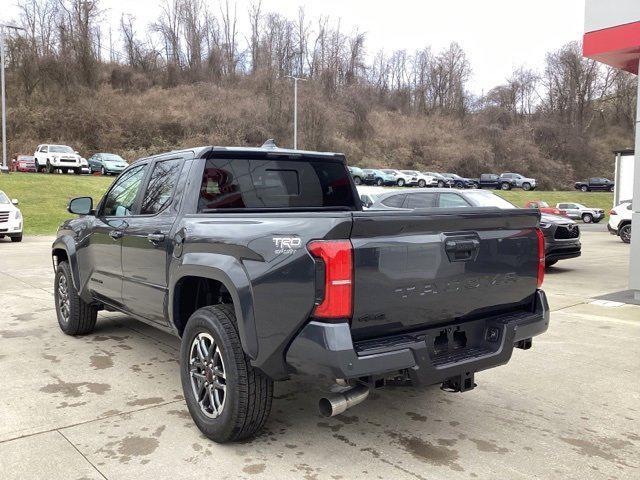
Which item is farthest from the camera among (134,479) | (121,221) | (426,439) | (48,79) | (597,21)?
(48,79)

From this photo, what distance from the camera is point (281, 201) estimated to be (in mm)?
4422

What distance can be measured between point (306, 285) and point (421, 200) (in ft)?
28.5

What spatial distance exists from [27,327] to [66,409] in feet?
9.38

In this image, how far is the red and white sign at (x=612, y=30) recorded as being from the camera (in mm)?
8578

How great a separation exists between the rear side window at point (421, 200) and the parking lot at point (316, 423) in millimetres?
5251

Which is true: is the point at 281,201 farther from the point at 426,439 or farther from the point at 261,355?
the point at 426,439

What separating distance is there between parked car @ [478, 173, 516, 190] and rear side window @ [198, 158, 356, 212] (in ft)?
171

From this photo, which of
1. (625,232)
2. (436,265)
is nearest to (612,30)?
(436,265)

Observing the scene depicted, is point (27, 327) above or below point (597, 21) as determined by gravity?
below

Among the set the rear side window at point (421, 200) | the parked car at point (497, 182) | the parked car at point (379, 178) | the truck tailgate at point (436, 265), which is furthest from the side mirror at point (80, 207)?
the parked car at point (497, 182)

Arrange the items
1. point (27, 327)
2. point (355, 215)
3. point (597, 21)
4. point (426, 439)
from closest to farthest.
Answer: point (355, 215), point (426, 439), point (27, 327), point (597, 21)

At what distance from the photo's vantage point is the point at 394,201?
11.6 meters

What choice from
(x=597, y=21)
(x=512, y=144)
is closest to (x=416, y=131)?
(x=512, y=144)

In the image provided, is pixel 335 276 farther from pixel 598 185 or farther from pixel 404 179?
pixel 598 185
